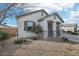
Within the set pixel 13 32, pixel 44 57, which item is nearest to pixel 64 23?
pixel 44 57

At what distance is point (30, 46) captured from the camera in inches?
124

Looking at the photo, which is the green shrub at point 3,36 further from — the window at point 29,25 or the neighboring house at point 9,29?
the window at point 29,25

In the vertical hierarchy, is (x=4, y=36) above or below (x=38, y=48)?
above

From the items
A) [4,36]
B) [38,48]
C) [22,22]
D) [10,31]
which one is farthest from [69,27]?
[4,36]

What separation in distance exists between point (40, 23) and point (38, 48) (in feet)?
1.34

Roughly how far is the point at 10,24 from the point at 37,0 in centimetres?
59

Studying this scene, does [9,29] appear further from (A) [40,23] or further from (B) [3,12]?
(A) [40,23]

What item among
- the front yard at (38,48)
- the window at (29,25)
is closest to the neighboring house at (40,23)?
the window at (29,25)

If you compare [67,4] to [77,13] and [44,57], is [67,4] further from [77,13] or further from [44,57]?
[44,57]

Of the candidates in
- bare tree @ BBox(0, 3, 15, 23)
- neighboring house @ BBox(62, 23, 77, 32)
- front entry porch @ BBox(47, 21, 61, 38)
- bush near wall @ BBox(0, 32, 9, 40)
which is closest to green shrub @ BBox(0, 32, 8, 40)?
bush near wall @ BBox(0, 32, 9, 40)

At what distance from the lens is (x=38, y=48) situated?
3.13 meters

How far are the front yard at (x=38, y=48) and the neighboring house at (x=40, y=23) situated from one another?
14 cm

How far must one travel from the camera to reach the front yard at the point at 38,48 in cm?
310

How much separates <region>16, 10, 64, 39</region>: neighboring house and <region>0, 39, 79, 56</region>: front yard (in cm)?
14
